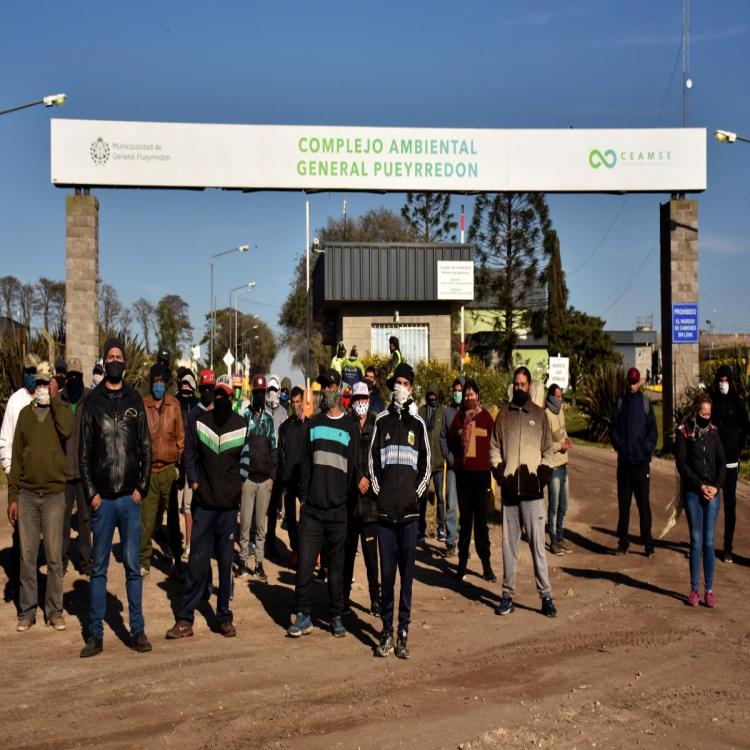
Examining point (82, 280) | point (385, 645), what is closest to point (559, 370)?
point (82, 280)

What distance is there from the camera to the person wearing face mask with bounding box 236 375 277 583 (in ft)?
36.3

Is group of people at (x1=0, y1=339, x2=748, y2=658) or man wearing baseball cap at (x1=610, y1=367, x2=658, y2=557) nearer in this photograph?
group of people at (x1=0, y1=339, x2=748, y2=658)

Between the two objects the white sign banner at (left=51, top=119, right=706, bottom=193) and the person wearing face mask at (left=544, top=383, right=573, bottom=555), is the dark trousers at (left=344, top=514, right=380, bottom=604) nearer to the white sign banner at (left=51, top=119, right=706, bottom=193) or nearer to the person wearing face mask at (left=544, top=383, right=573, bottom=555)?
the person wearing face mask at (left=544, top=383, right=573, bottom=555)

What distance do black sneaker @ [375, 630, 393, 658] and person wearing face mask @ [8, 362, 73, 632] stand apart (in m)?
2.93

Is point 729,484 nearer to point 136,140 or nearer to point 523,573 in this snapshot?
point 523,573

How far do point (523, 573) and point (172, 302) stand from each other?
111 m

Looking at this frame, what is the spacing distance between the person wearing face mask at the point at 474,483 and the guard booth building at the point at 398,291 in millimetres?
26827

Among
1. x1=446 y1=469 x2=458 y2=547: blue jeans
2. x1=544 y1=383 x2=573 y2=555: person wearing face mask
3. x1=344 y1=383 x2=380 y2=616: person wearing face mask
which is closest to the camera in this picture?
x1=344 y1=383 x2=380 y2=616: person wearing face mask

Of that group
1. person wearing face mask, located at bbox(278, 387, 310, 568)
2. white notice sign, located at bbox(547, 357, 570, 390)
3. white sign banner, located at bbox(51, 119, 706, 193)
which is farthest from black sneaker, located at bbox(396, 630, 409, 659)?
white notice sign, located at bbox(547, 357, 570, 390)

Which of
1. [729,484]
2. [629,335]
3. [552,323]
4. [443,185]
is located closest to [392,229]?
[552,323]

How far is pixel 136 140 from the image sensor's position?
24734mm

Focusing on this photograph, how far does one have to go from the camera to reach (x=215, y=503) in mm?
8664

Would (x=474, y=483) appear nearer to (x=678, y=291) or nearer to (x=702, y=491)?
(x=702, y=491)

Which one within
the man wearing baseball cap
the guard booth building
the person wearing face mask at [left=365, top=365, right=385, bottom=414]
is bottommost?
the man wearing baseball cap
